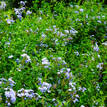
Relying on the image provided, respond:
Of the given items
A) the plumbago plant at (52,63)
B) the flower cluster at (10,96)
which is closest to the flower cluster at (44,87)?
the plumbago plant at (52,63)

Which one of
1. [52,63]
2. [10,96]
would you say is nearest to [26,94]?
[10,96]

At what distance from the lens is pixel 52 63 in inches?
126

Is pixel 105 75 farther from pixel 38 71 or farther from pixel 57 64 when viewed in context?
pixel 38 71

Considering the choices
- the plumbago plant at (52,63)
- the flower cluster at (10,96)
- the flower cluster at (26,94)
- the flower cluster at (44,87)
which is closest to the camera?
the flower cluster at (10,96)

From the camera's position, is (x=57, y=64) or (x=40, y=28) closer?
(x=57, y=64)

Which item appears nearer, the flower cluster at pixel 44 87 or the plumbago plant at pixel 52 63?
the flower cluster at pixel 44 87

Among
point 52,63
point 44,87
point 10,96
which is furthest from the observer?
point 52,63

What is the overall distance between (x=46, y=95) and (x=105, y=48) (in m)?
1.72

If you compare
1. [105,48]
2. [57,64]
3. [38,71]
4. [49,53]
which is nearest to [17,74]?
[38,71]

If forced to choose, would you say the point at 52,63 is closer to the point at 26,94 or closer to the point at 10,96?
the point at 26,94

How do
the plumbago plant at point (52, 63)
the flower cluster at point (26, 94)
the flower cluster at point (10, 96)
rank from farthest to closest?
the plumbago plant at point (52, 63) < the flower cluster at point (26, 94) < the flower cluster at point (10, 96)

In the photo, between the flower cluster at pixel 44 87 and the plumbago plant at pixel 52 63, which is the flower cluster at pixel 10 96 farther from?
the flower cluster at pixel 44 87

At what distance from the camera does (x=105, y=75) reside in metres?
3.53

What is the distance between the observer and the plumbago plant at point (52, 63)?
2.79 meters
